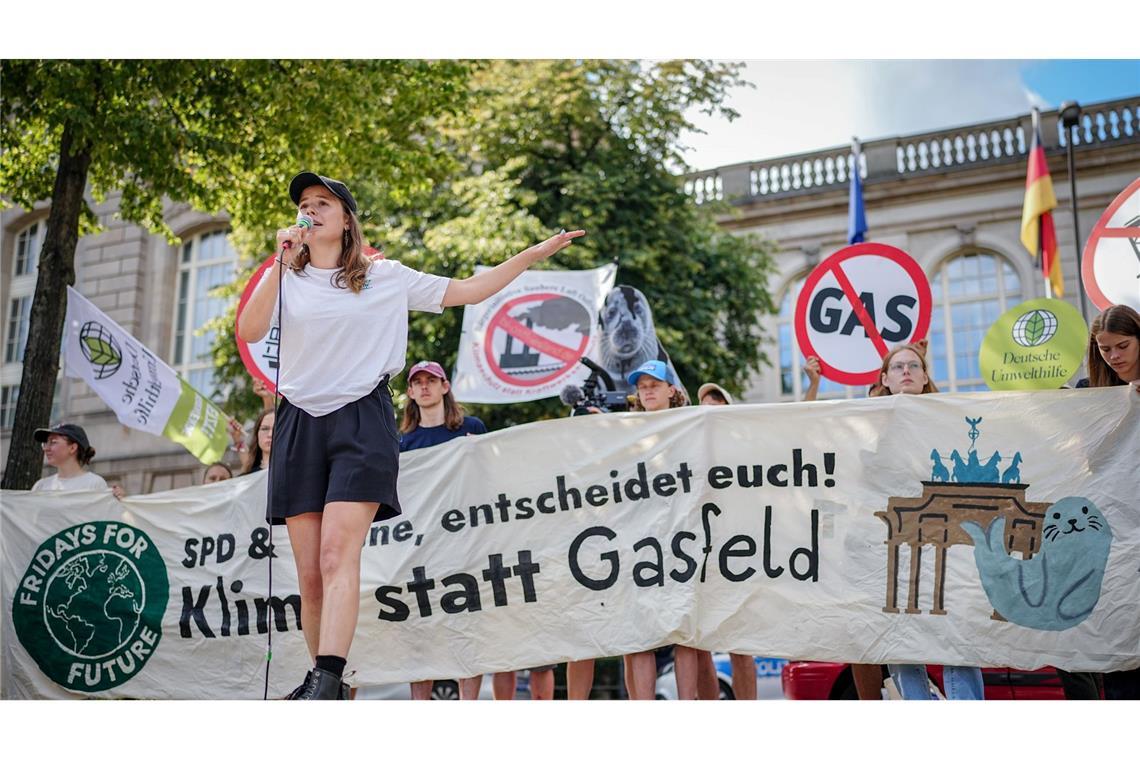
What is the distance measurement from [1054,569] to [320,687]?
11.5 feet

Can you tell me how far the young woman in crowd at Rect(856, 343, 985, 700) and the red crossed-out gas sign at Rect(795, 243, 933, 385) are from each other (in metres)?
1.15

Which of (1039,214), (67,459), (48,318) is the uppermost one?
(1039,214)

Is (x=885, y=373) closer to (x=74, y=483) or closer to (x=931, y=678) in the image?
(x=931, y=678)

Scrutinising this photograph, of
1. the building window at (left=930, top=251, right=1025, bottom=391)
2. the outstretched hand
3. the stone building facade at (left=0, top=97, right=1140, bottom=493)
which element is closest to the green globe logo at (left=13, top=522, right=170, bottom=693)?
the outstretched hand

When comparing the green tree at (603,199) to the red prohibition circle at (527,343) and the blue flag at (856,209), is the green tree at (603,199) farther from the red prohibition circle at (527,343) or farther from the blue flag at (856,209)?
the red prohibition circle at (527,343)

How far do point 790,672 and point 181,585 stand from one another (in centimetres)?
373

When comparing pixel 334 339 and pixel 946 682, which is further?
pixel 946 682

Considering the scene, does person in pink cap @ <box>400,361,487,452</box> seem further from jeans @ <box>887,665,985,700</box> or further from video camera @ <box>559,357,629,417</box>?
jeans @ <box>887,665,985,700</box>

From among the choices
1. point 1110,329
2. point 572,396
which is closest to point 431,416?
point 572,396

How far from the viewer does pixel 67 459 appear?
7164mm

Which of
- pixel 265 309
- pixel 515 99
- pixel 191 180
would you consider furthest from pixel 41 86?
pixel 515 99

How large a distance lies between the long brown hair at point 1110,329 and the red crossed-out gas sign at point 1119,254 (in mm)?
1192

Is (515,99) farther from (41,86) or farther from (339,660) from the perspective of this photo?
(339,660)

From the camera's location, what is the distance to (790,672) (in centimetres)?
691
